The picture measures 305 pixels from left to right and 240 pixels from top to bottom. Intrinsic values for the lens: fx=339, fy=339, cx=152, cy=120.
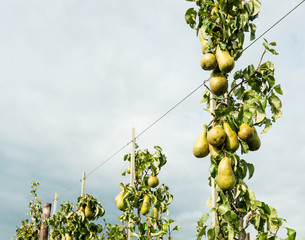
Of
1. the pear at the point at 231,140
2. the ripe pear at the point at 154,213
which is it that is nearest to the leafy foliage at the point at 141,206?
the ripe pear at the point at 154,213

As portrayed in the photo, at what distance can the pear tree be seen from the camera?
313 centimetres

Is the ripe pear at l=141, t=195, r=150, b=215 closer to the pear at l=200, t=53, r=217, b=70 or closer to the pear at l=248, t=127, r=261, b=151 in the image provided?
the pear at l=248, t=127, r=261, b=151

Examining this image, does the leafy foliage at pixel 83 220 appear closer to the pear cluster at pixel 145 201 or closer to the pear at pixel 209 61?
the pear cluster at pixel 145 201

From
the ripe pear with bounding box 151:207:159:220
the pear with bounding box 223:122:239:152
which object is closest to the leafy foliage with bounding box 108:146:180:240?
the ripe pear with bounding box 151:207:159:220

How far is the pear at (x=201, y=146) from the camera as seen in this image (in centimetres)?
342

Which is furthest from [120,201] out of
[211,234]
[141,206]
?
[211,234]

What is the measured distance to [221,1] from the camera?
3.85m

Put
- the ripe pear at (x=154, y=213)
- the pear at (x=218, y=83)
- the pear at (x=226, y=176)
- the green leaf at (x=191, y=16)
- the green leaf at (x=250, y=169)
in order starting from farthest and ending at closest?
the ripe pear at (x=154, y=213) → the green leaf at (x=191, y=16) → the pear at (x=218, y=83) → the green leaf at (x=250, y=169) → the pear at (x=226, y=176)

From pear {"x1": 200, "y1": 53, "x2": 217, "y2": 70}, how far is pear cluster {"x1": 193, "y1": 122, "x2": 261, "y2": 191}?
0.72m

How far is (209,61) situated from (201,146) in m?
0.97

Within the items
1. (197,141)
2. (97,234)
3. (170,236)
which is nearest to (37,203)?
(97,234)

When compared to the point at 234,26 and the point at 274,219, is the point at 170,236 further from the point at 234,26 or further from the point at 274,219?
the point at 234,26

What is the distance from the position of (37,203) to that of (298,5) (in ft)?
39.1

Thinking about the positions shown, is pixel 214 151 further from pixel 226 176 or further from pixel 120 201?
pixel 120 201
